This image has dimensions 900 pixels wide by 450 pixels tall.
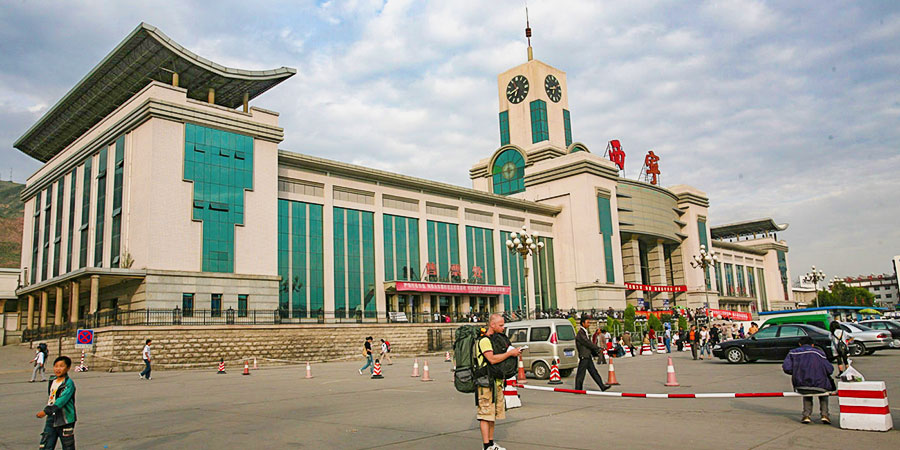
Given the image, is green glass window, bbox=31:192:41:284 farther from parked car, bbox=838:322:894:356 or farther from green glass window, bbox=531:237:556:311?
parked car, bbox=838:322:894:356

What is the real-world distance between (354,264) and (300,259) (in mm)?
4500

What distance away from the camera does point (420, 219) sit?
165 feet

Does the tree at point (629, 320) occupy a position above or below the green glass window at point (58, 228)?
below

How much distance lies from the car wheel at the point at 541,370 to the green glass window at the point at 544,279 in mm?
38761

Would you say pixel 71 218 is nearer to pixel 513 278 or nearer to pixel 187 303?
pixel 187 303

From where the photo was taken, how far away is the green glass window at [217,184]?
3588 cm

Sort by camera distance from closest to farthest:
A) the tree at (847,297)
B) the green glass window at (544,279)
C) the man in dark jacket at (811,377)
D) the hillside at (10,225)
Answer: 1. the man in dark jacket at (811,377)
2. the green glass window at (544,279)
3. the tree at (847,297)
4. the hillside at (10,225)

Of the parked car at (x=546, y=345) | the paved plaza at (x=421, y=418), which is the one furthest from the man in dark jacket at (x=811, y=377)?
the parked car at (x=546, y=345)

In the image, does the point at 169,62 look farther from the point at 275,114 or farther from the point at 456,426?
the point at 456,426

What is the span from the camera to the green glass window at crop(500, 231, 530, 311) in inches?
2222

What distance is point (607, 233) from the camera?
62.3 m

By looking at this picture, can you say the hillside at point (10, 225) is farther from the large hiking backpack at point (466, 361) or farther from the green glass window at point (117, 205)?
the large hiking backpack at point (466, 361)

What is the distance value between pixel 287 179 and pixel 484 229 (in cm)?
2001

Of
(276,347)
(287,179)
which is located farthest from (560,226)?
(276,347)
